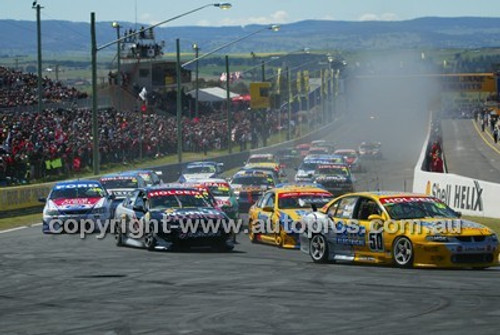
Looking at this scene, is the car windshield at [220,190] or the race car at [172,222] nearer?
the race car at [172,222]

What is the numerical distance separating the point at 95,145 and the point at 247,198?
36.8ft

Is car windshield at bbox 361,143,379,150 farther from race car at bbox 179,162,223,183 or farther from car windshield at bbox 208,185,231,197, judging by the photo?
car windshield at bbox 208,185,231,197

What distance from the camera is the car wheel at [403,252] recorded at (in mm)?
18875

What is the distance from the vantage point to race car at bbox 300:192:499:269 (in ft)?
60.8

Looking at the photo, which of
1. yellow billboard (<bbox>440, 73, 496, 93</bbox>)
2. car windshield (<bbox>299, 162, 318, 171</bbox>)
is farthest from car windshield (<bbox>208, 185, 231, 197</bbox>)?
yellow billboard (<bbox>440, 73, 496, 93</bbox>)

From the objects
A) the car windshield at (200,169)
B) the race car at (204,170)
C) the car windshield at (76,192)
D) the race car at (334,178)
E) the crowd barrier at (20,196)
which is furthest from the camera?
the car windshield at (200,169)

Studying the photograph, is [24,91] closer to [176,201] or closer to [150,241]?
[176,201]

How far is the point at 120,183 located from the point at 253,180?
508cm

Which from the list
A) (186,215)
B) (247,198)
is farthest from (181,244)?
(247,198)

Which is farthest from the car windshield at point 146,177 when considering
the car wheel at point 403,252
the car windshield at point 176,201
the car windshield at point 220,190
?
the car wheel at point 403,252

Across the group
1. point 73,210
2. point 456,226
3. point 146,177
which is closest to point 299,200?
point 73,210

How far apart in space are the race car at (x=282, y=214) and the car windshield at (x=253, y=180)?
33.6 ft

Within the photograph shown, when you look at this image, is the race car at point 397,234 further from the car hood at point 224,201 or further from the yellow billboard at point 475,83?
the yellow billboard at point 475,83

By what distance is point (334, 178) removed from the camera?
42.2 metres
